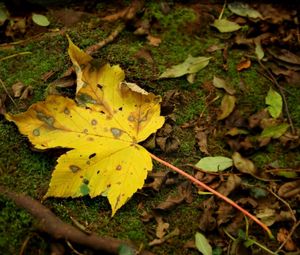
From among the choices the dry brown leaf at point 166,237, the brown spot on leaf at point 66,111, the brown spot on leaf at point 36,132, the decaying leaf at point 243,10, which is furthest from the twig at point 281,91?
the brown spot on leaf at point 36,132

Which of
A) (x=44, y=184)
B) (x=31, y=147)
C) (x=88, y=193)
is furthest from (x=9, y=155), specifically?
(x=88, y=193)

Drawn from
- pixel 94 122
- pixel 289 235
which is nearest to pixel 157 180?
pixel 94 122

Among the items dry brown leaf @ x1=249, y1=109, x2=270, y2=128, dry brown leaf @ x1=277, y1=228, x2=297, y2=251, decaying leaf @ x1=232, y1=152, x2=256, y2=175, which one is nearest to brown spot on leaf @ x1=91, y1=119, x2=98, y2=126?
decaying leaf @ x1=232, y1=152, x2=256, y2=175

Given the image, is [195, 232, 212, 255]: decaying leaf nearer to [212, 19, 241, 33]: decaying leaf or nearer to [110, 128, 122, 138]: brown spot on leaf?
[110, 128, 122, 138]: brown spot on leaf

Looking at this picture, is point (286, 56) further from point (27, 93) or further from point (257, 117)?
point (27, 93)

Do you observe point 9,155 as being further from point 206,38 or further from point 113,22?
point 206,38

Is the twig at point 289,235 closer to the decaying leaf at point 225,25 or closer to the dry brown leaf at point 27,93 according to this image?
the decaying leaf at point 225,25
